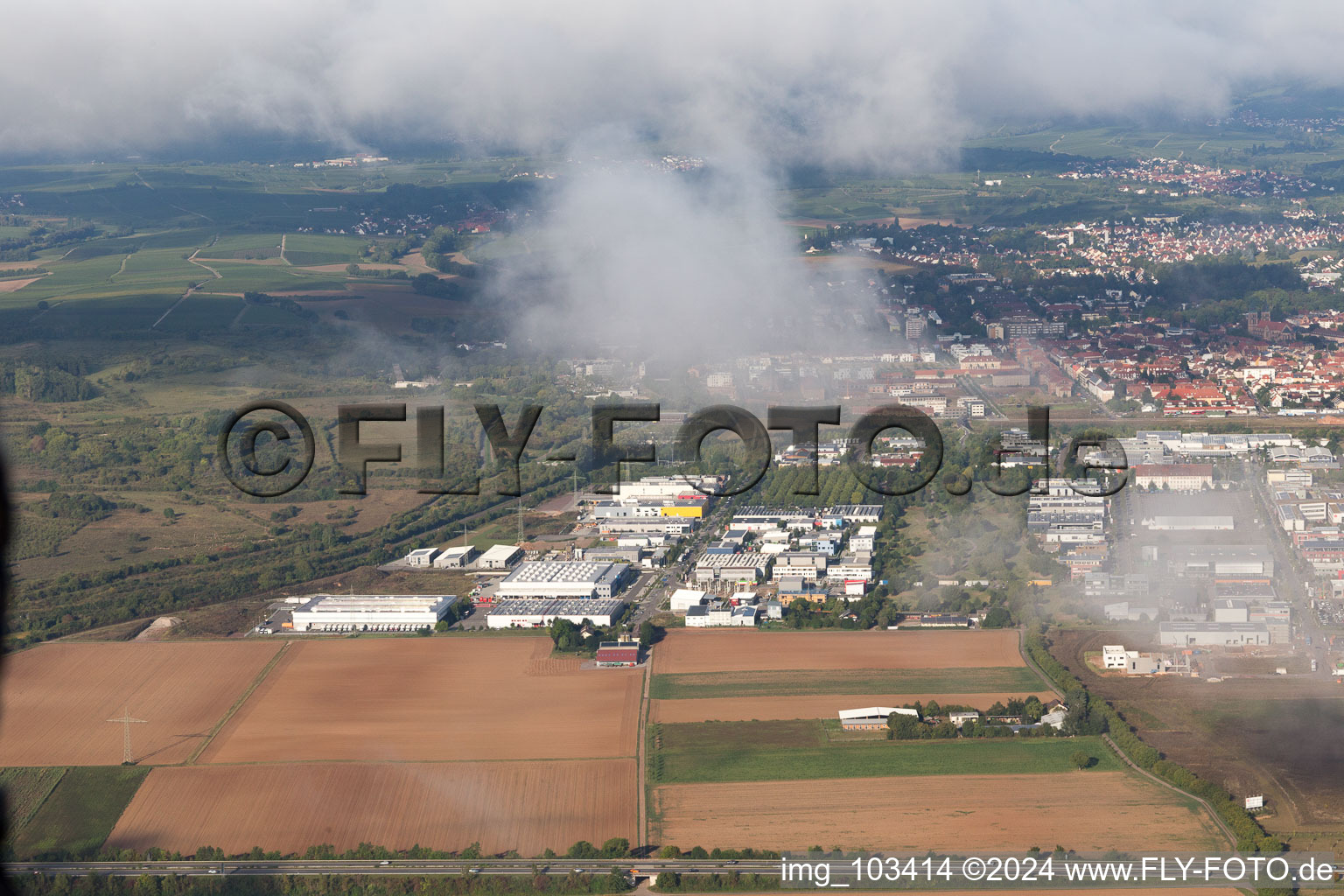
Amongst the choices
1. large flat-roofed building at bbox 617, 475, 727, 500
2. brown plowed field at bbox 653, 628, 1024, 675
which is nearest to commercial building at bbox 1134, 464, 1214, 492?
large flat-roofed building at bbox 617, 475, 727, 500

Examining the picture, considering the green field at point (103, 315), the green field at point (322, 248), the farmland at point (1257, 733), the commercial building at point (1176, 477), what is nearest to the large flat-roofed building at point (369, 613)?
the farmland at point (1257, 733)

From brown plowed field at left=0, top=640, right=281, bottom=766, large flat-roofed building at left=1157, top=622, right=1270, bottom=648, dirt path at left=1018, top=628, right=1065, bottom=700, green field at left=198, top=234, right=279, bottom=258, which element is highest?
green field at left=198, top=234, right=279, bottom=258

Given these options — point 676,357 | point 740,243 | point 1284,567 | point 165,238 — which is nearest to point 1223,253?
point 740,243

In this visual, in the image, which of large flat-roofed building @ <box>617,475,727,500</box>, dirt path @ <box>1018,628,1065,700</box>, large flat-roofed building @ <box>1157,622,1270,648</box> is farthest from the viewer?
large flat-roofed building @ <box>617,475,727,500</box>

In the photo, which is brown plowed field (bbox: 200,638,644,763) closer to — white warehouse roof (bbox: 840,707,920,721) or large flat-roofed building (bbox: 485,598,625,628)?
large flat-roofed building (bbox: 485,598,625,628)

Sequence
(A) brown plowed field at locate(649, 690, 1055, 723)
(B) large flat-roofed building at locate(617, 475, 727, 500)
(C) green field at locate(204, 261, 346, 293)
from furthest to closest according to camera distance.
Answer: (C) green field at locate(204, 261, 346, 293)
(B) large flat-roofed building at locate(617, 475, 727, 500)
(A) brown plowed field at locate(649, 690, 1055, 723)
